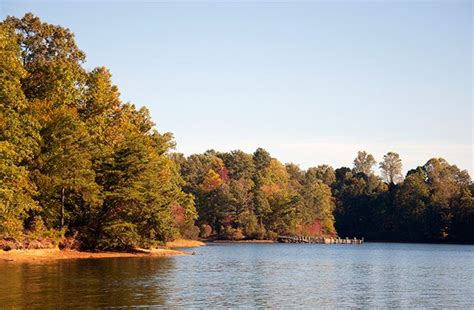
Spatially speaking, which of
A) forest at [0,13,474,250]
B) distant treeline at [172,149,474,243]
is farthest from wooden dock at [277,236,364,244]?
forest at [0,13,474,250]

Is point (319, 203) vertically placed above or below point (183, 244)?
above

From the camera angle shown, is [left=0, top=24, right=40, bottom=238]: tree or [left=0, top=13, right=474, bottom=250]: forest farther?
[left=0, top=13, right=474, bottom=250]: forest

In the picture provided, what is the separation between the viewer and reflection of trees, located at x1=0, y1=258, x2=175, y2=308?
95.0 ft

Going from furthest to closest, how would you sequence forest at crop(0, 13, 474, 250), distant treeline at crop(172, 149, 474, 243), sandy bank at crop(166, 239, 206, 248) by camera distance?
1. distant treeline at crop(172, 149, 474, 243)
2. sandy bank at crop(166, 239, 206, 248)
3. forest at crop(0, 13, 474, 250)

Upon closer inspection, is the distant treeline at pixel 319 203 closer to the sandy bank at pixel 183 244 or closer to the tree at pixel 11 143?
the sandy bank at pixel 183 244

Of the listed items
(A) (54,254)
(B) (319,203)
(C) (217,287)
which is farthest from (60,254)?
(B) (319,203)

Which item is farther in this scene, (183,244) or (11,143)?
(183,244)

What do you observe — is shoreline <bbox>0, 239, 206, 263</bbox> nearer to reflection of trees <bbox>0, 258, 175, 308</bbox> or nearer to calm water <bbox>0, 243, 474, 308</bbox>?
calm water <bbox>0, 243, 474, 308</bbox>

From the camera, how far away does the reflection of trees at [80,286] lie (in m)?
29.0

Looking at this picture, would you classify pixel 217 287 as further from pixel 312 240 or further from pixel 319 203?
pixel 319 203

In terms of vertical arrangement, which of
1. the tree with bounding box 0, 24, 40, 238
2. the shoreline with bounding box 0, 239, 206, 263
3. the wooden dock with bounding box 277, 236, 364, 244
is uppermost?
the tree with bounding box 0, 24, 40, 238

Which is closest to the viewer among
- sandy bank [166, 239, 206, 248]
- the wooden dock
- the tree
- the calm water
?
the calm water

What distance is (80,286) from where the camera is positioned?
3512cm

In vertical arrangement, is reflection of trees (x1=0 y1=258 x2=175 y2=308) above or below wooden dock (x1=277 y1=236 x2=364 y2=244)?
below
